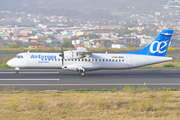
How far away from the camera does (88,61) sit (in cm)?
2847

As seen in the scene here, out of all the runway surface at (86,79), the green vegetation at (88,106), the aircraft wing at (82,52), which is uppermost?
the aircraft wing at (82,52)

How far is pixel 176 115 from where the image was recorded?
1521 centimetres

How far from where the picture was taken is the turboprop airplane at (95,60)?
28.1 meters

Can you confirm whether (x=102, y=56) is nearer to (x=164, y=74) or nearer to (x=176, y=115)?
(x=164, y=74)

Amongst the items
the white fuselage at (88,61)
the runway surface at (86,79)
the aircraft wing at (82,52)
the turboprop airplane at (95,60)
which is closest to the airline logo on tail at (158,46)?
the turboprop airplane at (95,60)

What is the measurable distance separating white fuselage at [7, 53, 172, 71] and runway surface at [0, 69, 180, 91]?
1.18 m

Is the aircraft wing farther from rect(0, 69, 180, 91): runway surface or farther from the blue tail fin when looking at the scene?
the blue tail fin

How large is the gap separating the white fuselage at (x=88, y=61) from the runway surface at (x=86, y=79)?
3.86 ft

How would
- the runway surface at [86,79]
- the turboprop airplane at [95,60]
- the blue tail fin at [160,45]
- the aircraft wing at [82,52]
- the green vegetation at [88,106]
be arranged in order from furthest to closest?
the blue tail fin at [160,45] < the turboprop airplane at [95,60] < the aircraft wing at [82,52] < the runway surface at [86,79] < the green vegetation at [88,106]

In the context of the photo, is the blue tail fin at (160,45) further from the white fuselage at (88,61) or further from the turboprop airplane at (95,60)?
the white fuselage at (88,61)

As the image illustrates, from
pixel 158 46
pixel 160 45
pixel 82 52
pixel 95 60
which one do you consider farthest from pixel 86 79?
pixel 160 45

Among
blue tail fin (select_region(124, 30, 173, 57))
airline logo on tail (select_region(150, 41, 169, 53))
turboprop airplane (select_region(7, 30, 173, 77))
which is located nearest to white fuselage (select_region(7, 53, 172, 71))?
turboprop airplane (select_region(7, 30, 173, 77))

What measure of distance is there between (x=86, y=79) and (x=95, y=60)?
253 centimetres

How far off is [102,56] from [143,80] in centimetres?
512
